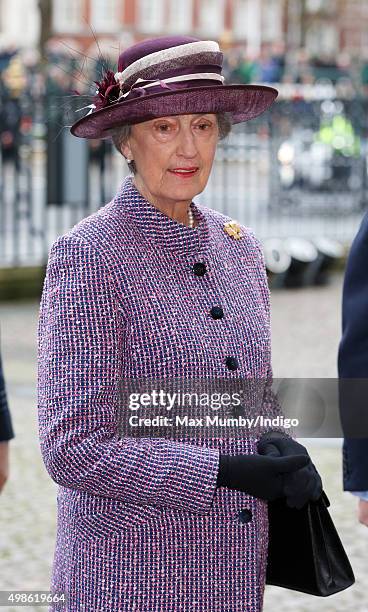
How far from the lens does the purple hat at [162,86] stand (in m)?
2.59

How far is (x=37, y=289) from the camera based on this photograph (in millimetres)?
12148

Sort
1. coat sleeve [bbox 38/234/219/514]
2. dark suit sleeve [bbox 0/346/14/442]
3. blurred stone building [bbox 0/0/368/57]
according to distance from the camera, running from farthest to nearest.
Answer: blurred stone building [bbox 0/0/368/57], dark suit sleeve [bbox 0/346/14/442], coat sleeve [bbox 38/234/219/514]

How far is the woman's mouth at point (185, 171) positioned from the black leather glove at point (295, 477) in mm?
546

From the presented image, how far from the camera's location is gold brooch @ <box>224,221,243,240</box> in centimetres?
286

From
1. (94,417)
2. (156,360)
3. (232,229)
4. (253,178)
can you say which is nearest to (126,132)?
(232,229)

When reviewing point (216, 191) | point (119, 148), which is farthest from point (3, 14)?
point (119, 148)

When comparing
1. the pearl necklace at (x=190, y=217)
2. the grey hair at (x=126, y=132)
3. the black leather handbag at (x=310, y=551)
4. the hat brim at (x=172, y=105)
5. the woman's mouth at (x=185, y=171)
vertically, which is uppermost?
the hat brim at (x=172, y=105)

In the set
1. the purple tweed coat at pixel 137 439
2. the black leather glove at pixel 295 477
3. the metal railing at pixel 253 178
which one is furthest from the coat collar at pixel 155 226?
the metal railing at pixel 253 178

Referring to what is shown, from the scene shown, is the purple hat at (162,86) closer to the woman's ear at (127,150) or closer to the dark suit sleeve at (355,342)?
the woman's ear at (127,150)

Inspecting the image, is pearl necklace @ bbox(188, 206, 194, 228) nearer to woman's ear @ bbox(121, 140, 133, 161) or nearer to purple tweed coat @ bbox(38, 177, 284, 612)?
purple tweed coat @ bbox(38, 177, 284, 612)

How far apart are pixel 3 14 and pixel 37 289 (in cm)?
4766

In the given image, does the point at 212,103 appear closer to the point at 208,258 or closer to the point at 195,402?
the point at 208,258

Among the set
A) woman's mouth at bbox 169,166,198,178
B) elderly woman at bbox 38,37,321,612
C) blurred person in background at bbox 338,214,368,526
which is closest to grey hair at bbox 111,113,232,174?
elderly woman at bbox 38,37,321,612

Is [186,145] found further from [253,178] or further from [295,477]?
[253,178]
